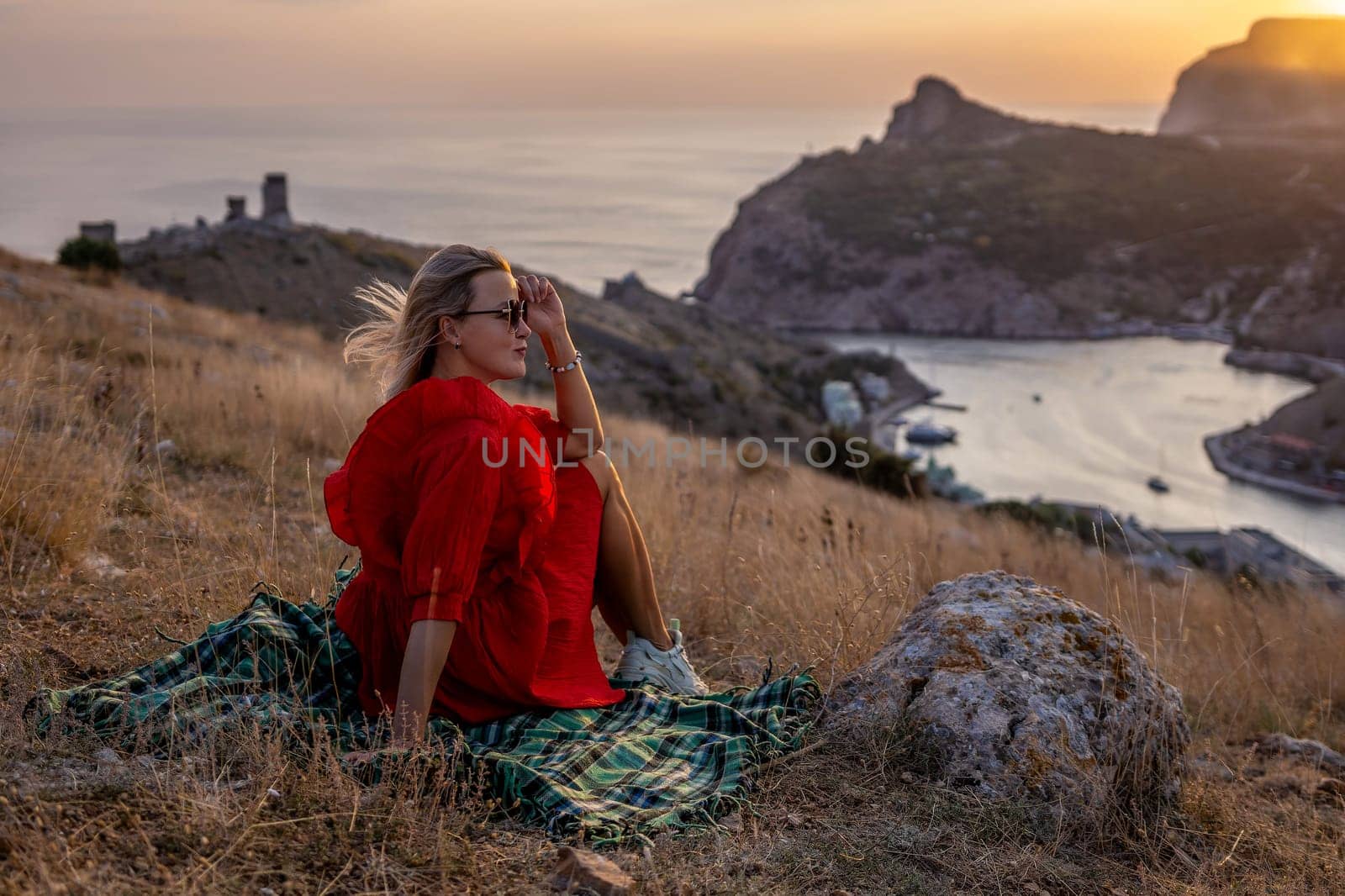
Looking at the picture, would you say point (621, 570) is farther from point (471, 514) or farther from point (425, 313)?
point (425, 313)

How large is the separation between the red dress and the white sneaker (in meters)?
0.22

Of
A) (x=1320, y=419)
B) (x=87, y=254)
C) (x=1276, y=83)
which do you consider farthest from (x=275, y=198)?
(x=1276, y=83)

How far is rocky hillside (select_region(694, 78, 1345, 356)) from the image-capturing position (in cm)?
10631

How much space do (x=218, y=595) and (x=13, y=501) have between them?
886mm

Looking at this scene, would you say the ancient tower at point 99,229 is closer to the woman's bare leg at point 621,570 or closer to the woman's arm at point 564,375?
the woman's arm at point 564,375

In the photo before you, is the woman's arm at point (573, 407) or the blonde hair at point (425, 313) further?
the woman's arm at point (573, 407)

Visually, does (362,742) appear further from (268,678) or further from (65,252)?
(65,252)

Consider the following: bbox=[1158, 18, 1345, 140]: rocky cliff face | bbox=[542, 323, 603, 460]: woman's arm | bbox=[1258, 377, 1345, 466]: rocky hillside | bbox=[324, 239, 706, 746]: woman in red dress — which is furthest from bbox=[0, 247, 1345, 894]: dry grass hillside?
bbox=[1158, 18, 1345, 140]: rocky cliff face

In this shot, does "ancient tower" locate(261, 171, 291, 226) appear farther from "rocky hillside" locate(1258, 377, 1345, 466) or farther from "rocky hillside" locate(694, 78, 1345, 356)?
"rocky hillside" locate(694, 78, 1345, 356)

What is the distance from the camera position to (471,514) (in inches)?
93.6

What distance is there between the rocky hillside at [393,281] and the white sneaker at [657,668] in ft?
74.9

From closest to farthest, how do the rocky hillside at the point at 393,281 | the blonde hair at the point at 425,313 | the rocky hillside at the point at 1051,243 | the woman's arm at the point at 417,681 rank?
the woman's arm at the point at 417,681 → the blonde hair at the point at 425,313 → the rocky hillside at the point at 393,281 → the rocky hillside at the point at 1051,243

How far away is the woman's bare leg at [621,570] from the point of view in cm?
296

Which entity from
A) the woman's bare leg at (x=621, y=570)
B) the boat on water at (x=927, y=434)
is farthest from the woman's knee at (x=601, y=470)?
the boat on water at (x=927, y=434)
